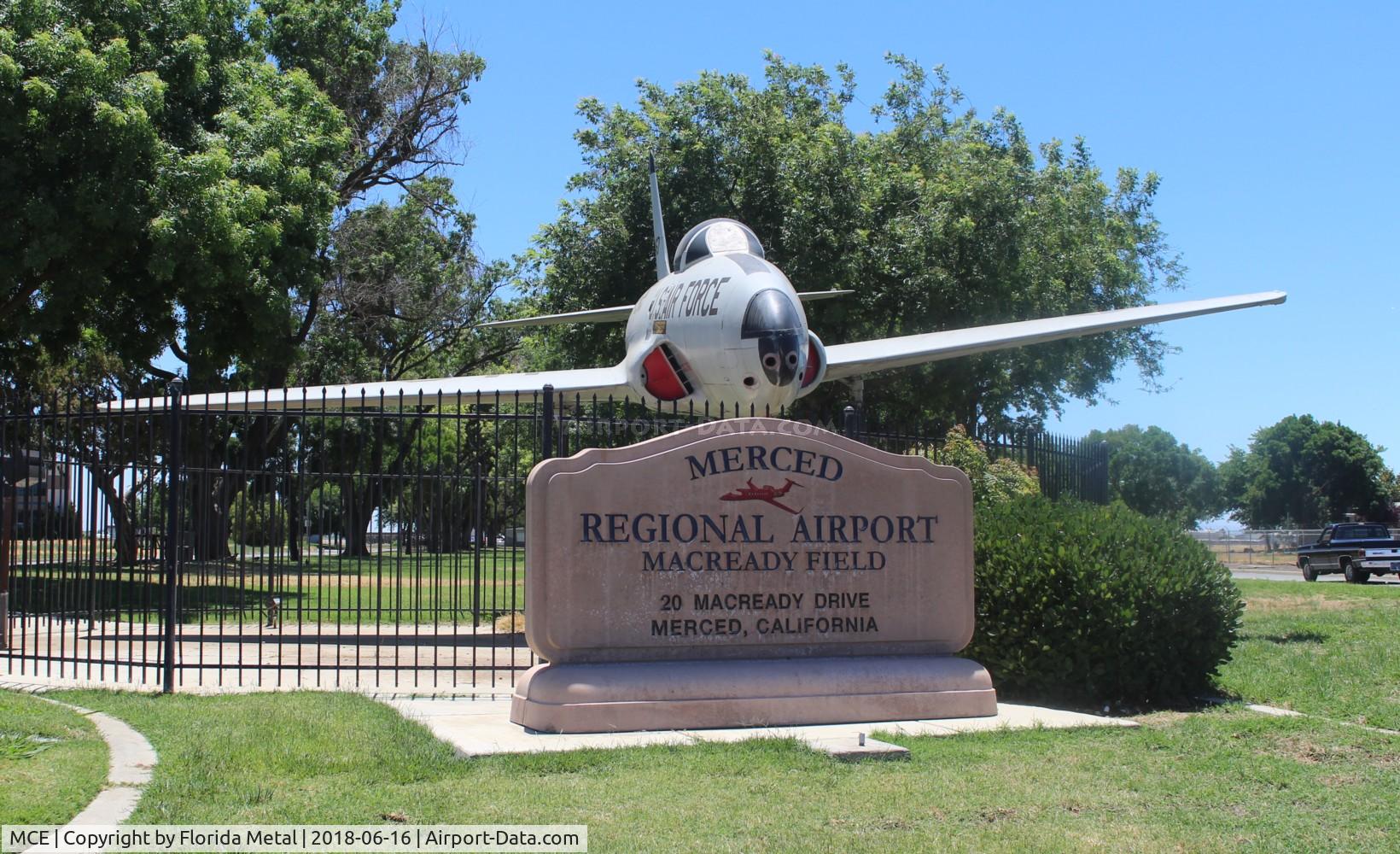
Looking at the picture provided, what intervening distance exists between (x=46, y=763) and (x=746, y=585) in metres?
4.94

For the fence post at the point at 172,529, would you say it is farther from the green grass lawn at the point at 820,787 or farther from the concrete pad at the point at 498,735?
the concrete pad at the point at 498,735

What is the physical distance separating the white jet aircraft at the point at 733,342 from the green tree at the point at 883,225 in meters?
8.01

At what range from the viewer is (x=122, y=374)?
3061 cm

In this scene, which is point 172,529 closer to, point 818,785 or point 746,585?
point 746,585

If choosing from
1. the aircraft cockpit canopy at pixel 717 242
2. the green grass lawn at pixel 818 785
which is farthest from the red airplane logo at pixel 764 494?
the aircraft cockpit canopy at pixel 717 242

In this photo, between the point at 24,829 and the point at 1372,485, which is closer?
the point at 24,829

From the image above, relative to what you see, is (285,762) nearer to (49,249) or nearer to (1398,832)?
(1398,832)

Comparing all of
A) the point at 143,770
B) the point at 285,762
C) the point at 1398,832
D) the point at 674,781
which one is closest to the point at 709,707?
the point at 674,781

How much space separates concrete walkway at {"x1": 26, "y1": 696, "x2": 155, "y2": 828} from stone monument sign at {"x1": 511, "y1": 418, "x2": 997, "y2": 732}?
8.47 feet

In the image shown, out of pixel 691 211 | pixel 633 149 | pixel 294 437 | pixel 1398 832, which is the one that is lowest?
pixel 1398 832

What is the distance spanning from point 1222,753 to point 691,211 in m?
23.4

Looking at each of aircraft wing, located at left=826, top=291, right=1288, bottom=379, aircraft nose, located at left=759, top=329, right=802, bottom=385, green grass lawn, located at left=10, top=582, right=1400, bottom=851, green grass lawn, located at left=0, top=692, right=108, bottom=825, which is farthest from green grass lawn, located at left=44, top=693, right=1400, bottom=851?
aircraft wing, located at left=826, top=291, right=1288, bottom=379

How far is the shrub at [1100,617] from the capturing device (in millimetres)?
10531

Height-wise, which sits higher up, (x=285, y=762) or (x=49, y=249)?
(x=49, y=249)
